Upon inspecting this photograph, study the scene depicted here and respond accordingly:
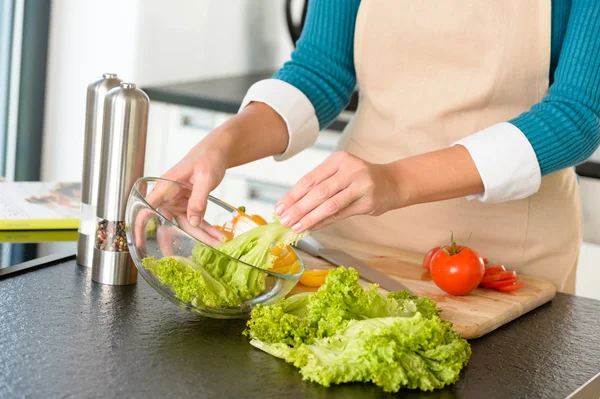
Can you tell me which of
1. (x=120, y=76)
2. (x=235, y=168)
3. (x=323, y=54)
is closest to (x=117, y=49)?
(x=120, y=76)

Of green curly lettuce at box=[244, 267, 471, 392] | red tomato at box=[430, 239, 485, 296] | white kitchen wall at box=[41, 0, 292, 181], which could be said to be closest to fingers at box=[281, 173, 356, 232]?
green curly lettuce at box=[244, 267, 471, 392]

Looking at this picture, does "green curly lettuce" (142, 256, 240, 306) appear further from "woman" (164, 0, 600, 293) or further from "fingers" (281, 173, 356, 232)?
"woman" (164, 0, 600, 293)

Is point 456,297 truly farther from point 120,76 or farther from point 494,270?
point 120,76

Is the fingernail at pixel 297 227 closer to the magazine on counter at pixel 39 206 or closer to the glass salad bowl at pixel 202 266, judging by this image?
the glass salad bowl at pixel 202 266

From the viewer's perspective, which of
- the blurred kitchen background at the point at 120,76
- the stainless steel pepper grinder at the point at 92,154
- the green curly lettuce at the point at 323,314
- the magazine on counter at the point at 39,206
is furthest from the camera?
the blurred kitchen background at the point at 120,76

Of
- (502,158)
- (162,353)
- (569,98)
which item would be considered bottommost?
(162,353)

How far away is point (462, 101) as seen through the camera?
152 centimetres

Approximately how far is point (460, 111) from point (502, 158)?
26 centimetres

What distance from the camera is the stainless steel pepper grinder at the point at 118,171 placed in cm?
120

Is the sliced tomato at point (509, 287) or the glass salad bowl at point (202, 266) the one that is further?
the sliced tomato at point (509, 287)

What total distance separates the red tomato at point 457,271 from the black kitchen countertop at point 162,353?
0.09 m

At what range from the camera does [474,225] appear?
1.55m

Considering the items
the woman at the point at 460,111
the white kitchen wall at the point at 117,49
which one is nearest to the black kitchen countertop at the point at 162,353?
the woman at the point at 460,111

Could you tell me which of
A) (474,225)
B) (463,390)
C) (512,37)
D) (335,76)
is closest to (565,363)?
(463,390)
